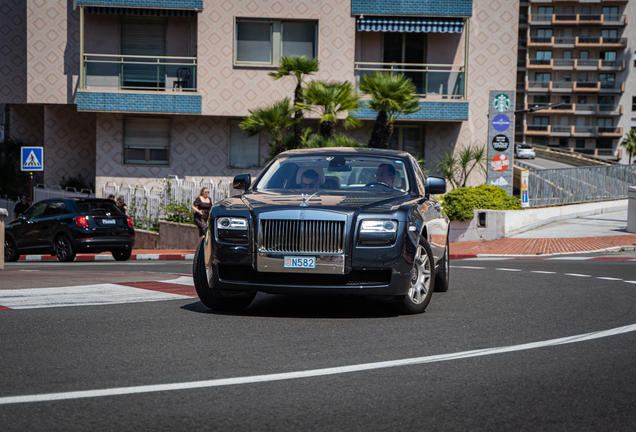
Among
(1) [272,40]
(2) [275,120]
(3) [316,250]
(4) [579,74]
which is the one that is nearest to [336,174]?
(3) [316,250]

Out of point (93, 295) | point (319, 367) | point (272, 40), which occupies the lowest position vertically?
point (93, 295)

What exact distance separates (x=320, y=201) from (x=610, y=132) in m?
108

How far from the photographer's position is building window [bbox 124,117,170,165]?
1101 inches

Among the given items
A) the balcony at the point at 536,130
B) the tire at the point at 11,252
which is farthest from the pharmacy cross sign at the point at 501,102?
the balcony at the point at 536,130

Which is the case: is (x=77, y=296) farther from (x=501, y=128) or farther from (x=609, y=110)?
(x=609, y=110)

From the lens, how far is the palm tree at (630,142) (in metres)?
106

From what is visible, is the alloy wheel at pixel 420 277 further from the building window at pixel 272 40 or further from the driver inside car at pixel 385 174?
the building window at pixel 272 40

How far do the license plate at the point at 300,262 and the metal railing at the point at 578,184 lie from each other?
20.3 m

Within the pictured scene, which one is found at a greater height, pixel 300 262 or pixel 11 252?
pixel 300 262

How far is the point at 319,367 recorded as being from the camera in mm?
4980

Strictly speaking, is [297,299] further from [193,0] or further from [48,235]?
[193,0]

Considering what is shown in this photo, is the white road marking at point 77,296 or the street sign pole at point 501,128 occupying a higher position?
the street sign pole at point 501,128

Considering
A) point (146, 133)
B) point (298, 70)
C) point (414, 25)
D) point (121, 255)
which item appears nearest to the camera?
point (121, 255)

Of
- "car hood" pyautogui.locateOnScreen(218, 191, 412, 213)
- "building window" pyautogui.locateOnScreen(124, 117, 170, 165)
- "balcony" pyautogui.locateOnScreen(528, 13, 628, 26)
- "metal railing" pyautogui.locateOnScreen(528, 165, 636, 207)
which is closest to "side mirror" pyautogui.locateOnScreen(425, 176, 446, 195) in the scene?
"car hood" pyautogui.locateOnScreen(218, 191, 412, 213)
